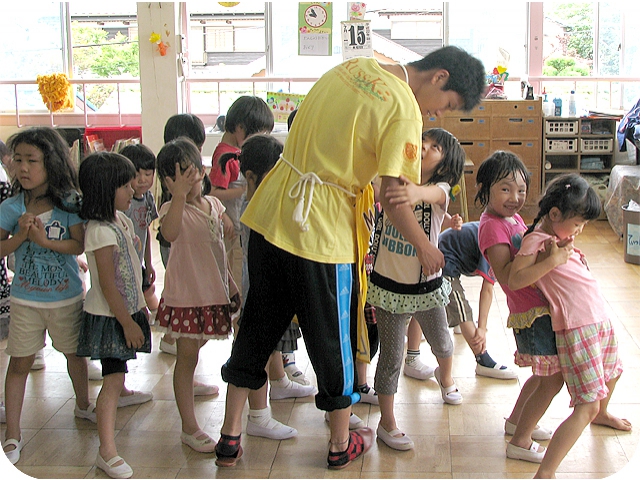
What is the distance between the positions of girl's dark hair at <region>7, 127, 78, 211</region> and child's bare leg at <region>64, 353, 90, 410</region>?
0.50 meters

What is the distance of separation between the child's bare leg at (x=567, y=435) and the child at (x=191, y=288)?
39.0 inches

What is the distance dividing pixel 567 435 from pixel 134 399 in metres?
1.48

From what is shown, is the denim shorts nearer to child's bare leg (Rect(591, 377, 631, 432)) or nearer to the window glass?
child's bare leg (Rect(591, 377, 631, 432))

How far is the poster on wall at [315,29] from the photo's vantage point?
6730 mm

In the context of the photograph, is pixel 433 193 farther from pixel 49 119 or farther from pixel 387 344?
pixel 49 119

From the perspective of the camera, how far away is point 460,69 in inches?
78.2

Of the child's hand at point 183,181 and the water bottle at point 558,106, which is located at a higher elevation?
the water bottle at point 558,106

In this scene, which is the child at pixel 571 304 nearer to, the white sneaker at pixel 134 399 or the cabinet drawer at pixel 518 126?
the white sneaker at pixel 134 399

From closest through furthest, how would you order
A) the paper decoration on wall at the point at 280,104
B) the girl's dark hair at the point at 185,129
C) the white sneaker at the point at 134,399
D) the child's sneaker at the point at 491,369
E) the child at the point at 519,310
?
the child at the point at 519,310 → the white sneaker at the point at 134,399 → the child's sneaker at the point at 491,369 → the girl's dark hair at the point at 185,129 → the paper decoration on wall at the point at 280,104

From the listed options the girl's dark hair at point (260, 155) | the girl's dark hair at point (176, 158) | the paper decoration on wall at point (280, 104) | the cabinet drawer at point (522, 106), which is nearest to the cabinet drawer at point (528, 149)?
the cabinet drawer at point (522, 106)

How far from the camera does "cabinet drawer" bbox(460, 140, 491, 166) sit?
6.38 m

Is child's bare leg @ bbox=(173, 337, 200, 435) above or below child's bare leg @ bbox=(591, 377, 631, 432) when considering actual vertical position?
above

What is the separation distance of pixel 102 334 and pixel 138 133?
522 centimetres

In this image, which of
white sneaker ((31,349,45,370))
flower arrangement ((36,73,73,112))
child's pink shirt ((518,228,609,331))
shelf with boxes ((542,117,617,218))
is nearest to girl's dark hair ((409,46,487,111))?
child's pink shirt ((518,228,609,331))
